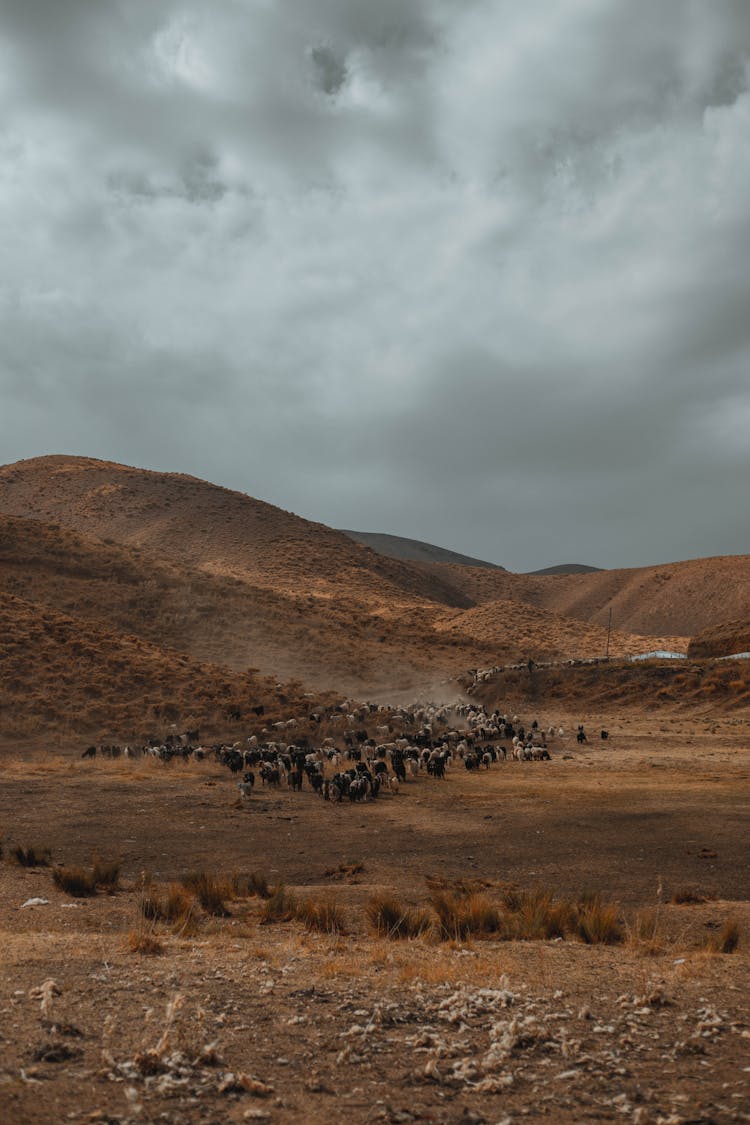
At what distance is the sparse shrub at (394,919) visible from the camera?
10945 mm

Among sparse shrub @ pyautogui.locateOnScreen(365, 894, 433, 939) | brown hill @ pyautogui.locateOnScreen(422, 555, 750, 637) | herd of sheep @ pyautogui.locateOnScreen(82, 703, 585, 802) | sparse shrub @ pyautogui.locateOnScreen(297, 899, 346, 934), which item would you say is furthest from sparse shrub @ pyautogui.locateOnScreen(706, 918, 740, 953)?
brown hill @ pyautogui.locateOnScreen(422, 555, 750, 637)

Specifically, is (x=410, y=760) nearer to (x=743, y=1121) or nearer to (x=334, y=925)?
(x=334, y=925)

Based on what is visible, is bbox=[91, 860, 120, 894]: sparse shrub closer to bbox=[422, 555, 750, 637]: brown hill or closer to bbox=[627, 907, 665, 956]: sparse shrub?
bbox=[627, 907, 665, 956]: sparse shrub

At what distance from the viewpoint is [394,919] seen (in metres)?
11.2

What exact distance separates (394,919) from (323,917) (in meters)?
1.00

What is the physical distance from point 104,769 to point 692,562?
128 metres

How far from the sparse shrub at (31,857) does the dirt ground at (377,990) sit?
0.36 m

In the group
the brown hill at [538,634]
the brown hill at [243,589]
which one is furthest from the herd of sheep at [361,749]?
the brown hill at [538,634]

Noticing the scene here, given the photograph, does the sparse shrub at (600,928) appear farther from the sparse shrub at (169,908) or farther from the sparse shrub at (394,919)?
the sparse shrub at (169,908)

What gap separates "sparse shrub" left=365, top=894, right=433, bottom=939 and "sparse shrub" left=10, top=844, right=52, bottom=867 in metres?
7.34

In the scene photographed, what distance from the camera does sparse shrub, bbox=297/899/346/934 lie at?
11133 mm

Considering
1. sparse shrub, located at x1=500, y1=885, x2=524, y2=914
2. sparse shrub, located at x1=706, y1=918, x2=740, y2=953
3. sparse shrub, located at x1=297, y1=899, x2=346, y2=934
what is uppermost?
sparse shrub, located at x1=706, y1=918, x2=740, y2=953

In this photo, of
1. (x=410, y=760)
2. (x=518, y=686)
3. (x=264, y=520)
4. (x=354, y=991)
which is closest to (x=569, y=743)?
(x=410, y=760)

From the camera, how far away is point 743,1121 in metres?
5.38
